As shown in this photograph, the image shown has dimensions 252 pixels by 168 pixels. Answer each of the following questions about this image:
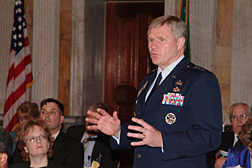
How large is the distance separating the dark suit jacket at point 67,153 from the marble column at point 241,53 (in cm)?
287

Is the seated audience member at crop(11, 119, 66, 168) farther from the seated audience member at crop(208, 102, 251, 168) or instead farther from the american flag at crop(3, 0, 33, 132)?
the american flag at crop(3, 0, 33, 132)

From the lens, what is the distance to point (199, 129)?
7.66 ft

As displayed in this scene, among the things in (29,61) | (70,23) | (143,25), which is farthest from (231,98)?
(29,61)

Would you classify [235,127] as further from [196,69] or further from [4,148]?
[4,148]

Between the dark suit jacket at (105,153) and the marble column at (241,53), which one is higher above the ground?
the marble column at (241,53)

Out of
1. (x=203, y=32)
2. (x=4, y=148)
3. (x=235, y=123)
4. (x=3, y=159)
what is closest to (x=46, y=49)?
(x=203, y=32)

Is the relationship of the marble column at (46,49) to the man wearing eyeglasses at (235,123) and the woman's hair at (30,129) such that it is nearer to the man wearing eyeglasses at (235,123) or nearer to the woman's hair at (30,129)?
the woman's hair at (30,129)

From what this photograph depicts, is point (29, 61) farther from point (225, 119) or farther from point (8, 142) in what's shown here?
point (8, 142)

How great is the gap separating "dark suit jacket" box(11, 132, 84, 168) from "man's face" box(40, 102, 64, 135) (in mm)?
297

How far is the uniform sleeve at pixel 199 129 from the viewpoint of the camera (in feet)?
7.58

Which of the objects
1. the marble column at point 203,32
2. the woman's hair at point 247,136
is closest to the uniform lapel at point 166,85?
the woman's hair at point 247,136

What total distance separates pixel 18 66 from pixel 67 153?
2.71 meters

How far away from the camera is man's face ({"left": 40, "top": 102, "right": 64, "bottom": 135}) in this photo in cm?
520

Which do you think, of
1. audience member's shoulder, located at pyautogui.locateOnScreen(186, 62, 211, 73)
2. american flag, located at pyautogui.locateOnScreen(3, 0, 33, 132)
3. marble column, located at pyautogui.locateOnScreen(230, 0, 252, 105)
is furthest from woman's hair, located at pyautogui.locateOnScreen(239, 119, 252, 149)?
american flag, located at pyautogui.locateOnScreen(3, 0, 33, 132)
